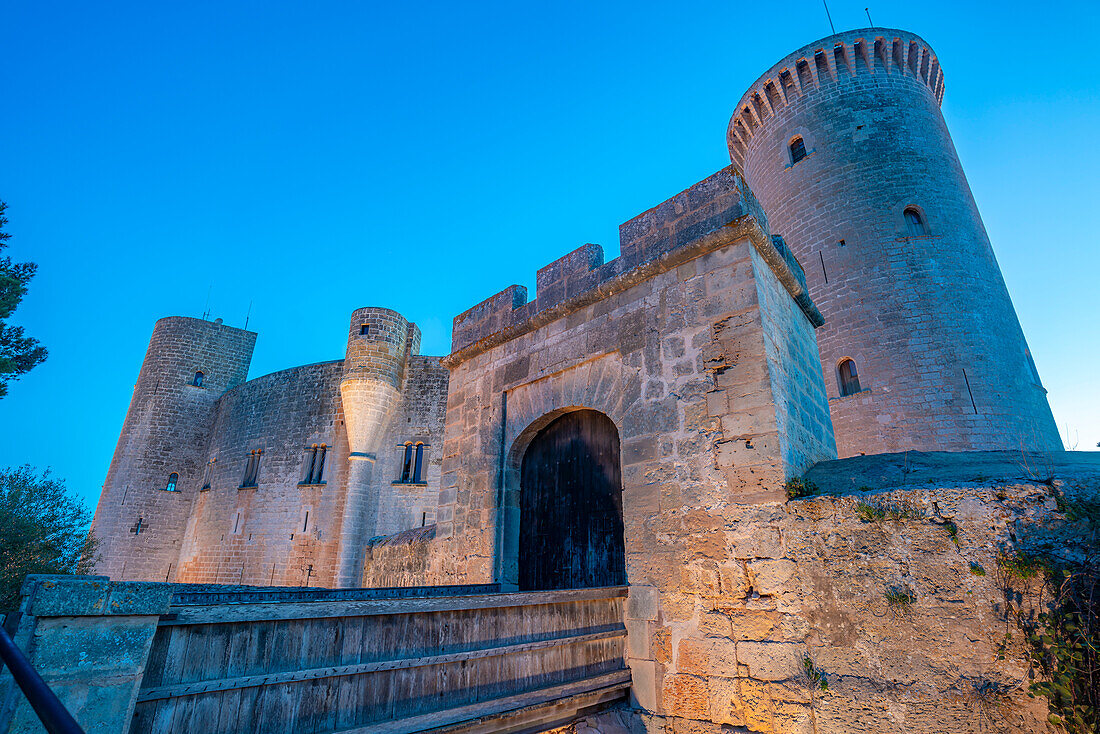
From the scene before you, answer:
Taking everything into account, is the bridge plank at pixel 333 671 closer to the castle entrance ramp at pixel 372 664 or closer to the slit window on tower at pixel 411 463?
the castle entrance ramp at pixel 372 664

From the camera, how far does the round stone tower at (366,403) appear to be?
14.9m

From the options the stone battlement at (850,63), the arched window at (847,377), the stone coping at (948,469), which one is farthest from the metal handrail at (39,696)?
the stone battlement at (850,63)

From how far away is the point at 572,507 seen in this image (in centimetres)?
516

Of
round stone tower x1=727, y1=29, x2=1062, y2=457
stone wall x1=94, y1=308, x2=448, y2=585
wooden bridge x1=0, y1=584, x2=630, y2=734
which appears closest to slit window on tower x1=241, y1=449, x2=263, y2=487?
stone wall x1=94, y1=308, x2=448, y2=585

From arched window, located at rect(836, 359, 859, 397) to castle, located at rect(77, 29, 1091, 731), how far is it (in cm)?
5

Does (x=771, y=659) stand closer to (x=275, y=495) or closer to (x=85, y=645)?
(x=85, y=645)

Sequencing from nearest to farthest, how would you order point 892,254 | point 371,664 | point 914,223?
1. point 371,664
2. point 892,254
3. point 914,223

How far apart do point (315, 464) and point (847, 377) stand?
14907 millimetres

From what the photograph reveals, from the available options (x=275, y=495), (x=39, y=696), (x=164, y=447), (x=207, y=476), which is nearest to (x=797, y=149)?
(x=39, y=696)

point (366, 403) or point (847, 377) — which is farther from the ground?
point (366, 403)

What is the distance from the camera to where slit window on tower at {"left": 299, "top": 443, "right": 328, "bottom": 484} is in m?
16.1

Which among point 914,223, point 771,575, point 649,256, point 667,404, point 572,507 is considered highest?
point 914,223

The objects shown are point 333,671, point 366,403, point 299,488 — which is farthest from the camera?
point 299,488

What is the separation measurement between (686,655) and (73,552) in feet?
49.3
